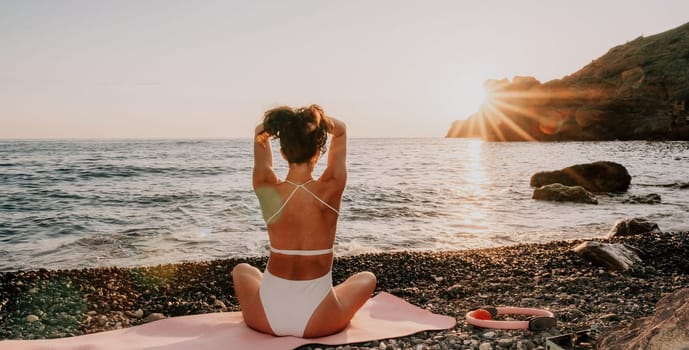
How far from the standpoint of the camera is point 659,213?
52.7ft

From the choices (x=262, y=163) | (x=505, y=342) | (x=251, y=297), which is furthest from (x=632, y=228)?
(x=262, y=163)

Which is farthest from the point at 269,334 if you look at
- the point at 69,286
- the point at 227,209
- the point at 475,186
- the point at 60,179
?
the point at 60,179

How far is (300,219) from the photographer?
4.37 metres

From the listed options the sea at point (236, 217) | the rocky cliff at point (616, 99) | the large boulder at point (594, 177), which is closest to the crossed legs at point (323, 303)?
the sea at point (236, 217)

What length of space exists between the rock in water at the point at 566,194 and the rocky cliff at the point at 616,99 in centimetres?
6808

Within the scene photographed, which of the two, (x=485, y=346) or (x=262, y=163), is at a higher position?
(x=262, y=163)

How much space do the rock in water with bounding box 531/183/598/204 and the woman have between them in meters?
16.7

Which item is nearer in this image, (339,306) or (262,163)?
(262,163)

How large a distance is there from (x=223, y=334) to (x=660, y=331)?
363 cm

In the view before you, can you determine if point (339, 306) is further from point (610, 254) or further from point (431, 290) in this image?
point (610, 254)

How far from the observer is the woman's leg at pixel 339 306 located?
15.1 ft

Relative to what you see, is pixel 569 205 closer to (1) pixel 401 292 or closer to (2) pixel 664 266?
(2) pixel 664 266

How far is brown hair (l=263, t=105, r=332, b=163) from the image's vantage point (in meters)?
4.15

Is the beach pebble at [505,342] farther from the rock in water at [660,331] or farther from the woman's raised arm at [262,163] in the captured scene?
the woman's raised arm at [262,163]
